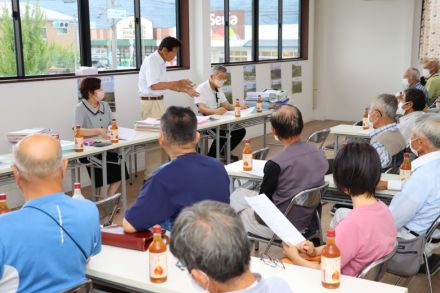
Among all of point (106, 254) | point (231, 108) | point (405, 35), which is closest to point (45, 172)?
point (106, 254)

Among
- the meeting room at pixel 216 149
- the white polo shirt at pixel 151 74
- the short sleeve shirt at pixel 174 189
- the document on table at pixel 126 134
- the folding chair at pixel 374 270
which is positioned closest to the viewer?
the meeting room at pixel 216 149

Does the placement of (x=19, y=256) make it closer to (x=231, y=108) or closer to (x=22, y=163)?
(x=22, y=163)

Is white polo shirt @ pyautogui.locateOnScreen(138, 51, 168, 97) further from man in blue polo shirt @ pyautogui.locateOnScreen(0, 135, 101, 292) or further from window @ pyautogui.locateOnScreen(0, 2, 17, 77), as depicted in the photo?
man in blue polo shirt @ pyautogui.locateOnScreen(0, 135, 101, 292)

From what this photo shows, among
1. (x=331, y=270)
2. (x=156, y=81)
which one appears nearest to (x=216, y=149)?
(x=156, y=81)

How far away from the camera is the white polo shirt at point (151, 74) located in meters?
6.21

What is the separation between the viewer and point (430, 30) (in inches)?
395

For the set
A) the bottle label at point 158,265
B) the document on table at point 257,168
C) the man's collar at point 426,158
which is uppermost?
the man's collar at point 426,158

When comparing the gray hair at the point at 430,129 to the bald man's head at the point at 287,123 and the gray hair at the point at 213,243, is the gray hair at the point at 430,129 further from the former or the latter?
the gray hair at the point at 213,243

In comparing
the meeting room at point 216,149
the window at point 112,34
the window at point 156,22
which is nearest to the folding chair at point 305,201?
the meeting room at point 216,149

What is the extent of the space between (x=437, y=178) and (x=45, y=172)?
2.00m

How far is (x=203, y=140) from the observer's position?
654 centimetres

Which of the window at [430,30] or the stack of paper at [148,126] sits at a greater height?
the window at [430,30]

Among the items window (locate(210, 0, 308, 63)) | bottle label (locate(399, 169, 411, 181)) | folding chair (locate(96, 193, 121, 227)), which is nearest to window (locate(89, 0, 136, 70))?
window (locate(210, 0, 308, 63))

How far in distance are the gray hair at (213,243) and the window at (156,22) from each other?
5.95 metres
